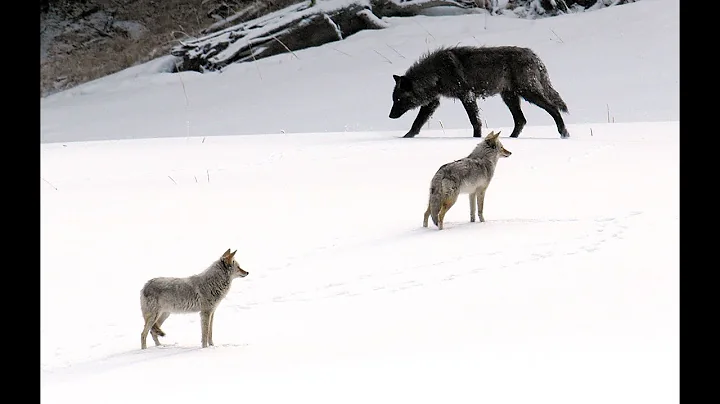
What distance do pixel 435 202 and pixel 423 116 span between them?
5277 mm

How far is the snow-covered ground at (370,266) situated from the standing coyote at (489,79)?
21.8 inches

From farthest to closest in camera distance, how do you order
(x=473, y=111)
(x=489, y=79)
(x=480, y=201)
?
1. (x=473, y=111)
2. (x=489, y=79)
3. (x=480, y=201)

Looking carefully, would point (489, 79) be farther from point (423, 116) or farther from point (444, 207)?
point (444, 207)

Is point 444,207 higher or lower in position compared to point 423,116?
lower

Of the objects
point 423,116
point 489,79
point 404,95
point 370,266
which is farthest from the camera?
point 404,95

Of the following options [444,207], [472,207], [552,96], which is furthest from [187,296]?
[552,96]

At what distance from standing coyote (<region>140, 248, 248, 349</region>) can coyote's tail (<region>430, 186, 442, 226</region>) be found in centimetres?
219

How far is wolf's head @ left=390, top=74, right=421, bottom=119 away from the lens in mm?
12385

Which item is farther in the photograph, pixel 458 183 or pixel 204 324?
pixel 458 183

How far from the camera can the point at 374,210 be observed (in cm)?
791

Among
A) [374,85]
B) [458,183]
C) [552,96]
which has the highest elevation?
[374,85]

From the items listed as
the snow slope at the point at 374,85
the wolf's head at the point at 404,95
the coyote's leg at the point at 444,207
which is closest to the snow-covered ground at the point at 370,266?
the coyote's leg at the point at 444,207

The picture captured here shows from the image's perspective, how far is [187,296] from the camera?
4957 mm
